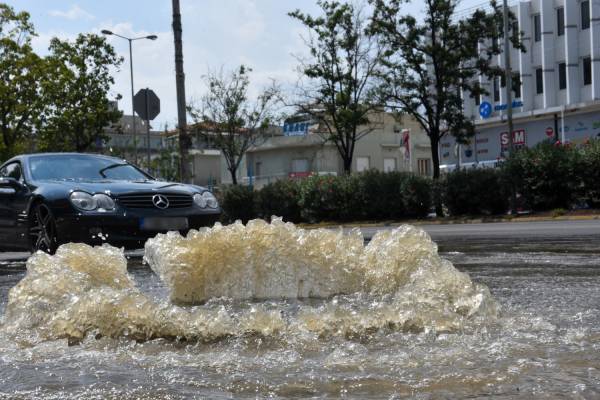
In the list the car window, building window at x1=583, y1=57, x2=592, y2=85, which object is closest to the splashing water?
the car window

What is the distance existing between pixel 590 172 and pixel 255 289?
20.4 m

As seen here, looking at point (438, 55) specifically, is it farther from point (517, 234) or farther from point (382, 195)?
point (517, 234)

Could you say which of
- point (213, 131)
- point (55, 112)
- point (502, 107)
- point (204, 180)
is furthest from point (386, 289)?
point (204, 180)

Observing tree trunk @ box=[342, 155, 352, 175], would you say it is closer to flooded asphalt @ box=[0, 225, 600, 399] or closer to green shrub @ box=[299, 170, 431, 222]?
green shrub @ box=[299, 170, 431, 222]

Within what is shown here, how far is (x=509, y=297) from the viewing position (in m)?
4.87

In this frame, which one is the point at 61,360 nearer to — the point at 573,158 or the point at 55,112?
the point at 573,158

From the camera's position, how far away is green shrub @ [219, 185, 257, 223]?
3456 centimetres

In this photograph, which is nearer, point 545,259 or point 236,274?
point 236,274

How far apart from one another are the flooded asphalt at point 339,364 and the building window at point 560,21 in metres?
48.9

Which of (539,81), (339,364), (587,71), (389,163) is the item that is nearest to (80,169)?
(339,364)

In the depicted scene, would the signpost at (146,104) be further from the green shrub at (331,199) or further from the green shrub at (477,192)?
the green shrub at (477,192)

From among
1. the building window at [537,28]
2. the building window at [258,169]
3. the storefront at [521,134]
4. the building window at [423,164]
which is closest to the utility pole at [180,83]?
the storefront at [521,134]

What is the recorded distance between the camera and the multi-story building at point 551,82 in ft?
151

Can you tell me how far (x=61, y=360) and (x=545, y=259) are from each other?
550 centimetres
